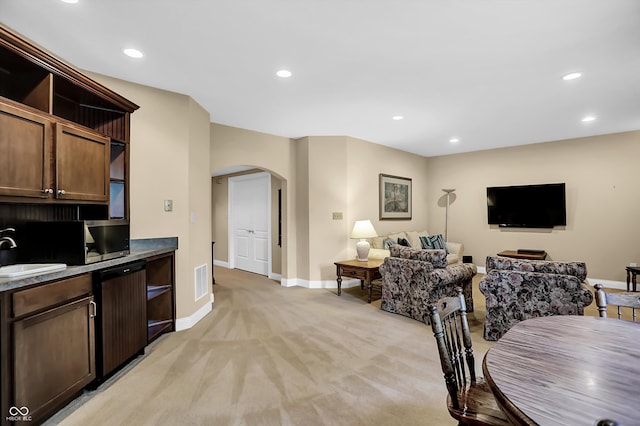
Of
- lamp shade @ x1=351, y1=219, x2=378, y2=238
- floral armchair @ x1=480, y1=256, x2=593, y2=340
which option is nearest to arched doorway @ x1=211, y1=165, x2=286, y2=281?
lamp shade @ x1=351, y1=219, x2=378, y2=238

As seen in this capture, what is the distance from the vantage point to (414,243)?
6383mm

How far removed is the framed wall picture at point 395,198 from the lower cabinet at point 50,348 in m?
5.09

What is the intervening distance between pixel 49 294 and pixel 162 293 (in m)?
1.43

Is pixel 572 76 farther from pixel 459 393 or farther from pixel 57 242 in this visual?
pixel 57 242

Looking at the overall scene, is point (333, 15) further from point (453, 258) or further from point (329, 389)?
point (453, 258)

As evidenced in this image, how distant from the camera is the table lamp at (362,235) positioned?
5.18m

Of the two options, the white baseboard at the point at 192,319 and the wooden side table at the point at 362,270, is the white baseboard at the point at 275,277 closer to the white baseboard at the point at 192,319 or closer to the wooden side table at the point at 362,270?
the wooden side table at the point at 362,270

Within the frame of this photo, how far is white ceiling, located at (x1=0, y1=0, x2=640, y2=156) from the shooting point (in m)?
2.17

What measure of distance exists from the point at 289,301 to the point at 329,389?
2.40 metres

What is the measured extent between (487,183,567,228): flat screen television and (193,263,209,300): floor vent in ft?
19.3

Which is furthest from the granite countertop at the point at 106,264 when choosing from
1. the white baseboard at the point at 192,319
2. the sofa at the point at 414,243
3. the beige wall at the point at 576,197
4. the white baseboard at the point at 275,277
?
the beige wall at the point at 576,197

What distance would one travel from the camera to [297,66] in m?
2.97

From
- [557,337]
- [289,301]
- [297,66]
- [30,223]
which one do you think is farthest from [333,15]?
[289,301]

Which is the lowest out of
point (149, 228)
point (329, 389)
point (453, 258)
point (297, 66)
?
point (329, 389)
